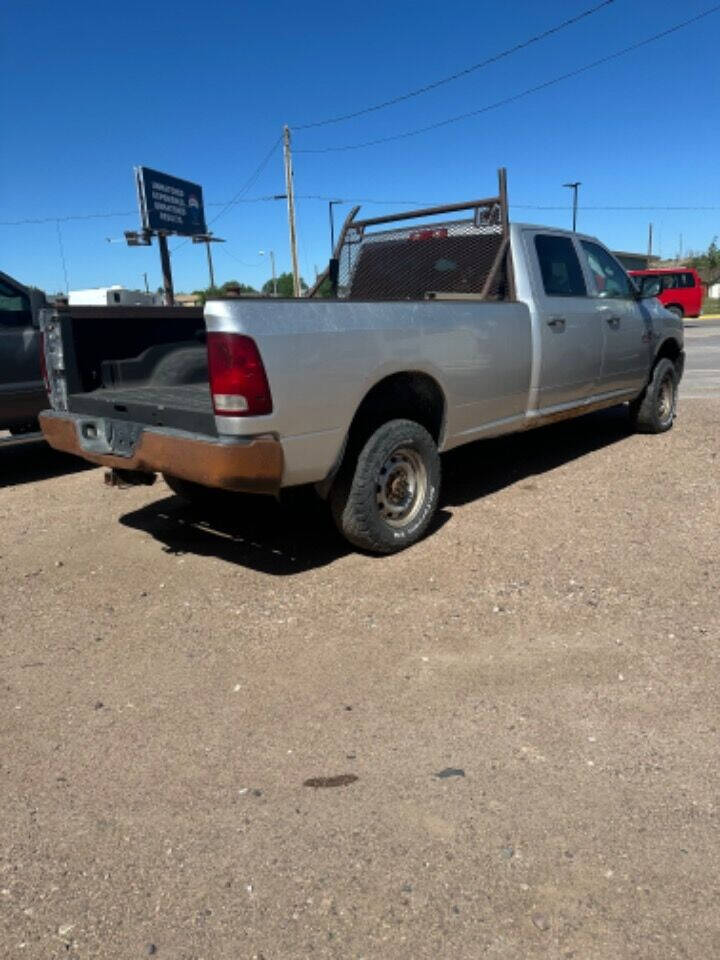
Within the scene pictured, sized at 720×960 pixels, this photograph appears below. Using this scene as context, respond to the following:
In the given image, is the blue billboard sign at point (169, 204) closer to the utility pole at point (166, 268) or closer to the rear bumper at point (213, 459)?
the utility pole at point (166, 268)

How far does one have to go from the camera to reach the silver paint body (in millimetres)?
3422

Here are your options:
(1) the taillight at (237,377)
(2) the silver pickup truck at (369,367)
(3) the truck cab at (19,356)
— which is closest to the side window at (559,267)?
(2) the silver pickup truck at (369,367)

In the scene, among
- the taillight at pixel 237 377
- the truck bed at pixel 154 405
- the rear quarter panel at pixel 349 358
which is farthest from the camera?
the truck bed at pixel 154 405

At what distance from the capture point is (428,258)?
5.78 m

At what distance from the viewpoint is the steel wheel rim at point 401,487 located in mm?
4230

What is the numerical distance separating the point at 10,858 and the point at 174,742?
65 centimetres

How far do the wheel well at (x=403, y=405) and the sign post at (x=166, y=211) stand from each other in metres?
21.1

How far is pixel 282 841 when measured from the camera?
2.14 meters

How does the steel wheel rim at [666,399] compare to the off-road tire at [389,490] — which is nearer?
the off-road tire at [389,490]

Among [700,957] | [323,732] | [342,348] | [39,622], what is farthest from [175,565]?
[700,957]

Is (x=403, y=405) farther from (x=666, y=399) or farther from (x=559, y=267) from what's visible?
(x=666, y=399)

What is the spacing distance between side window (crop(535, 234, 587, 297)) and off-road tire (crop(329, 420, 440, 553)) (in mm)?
1920

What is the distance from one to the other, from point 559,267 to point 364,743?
4.35m

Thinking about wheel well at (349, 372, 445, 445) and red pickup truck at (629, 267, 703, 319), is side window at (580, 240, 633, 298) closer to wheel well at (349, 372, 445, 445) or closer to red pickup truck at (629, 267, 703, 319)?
wheel well at (349, 372, 445, 445)
